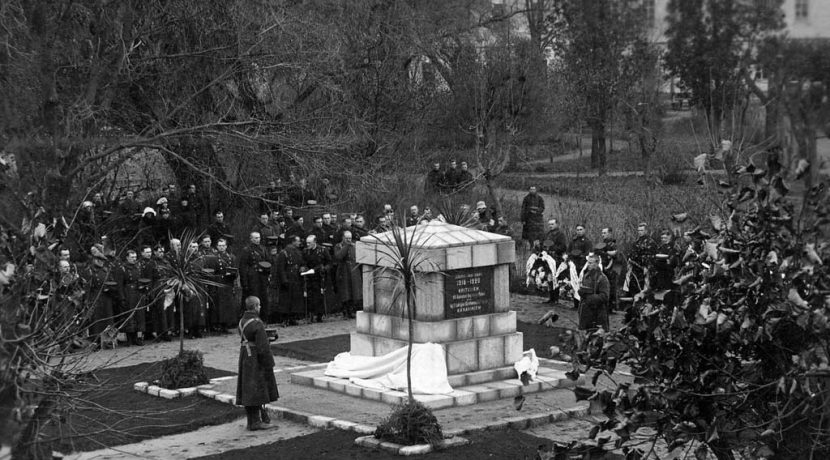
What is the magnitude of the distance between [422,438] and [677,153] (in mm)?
23778

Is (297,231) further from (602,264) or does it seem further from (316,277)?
(602,264)

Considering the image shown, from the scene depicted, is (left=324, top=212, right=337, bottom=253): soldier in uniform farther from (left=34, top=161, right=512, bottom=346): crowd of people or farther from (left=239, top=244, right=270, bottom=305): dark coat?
(left=239, top=244, right=270, bottom=305): dark coat

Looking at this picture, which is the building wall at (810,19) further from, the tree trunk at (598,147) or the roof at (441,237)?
the tree trunk at (598,147)

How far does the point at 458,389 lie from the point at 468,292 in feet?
4.77

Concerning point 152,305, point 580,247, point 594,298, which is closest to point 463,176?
point 580,247

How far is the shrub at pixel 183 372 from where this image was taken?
18.2 m

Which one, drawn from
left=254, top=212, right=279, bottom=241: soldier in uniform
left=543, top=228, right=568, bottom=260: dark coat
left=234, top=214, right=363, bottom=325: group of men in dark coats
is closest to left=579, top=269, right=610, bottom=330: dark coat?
left=543, top=228, right=568, bottom=260: dark coat

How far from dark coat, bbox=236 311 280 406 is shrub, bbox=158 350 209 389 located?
2.43 metres

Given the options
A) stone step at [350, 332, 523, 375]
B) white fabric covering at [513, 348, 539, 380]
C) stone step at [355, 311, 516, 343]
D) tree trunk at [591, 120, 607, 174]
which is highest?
tree trunk at [591, 120, 607, 174]

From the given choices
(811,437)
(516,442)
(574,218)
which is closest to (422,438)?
(516,442)

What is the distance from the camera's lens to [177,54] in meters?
25.4

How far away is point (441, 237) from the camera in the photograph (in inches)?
716

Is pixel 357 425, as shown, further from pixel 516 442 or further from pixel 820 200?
pixel 820 200

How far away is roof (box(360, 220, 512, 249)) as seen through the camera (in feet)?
59.0
